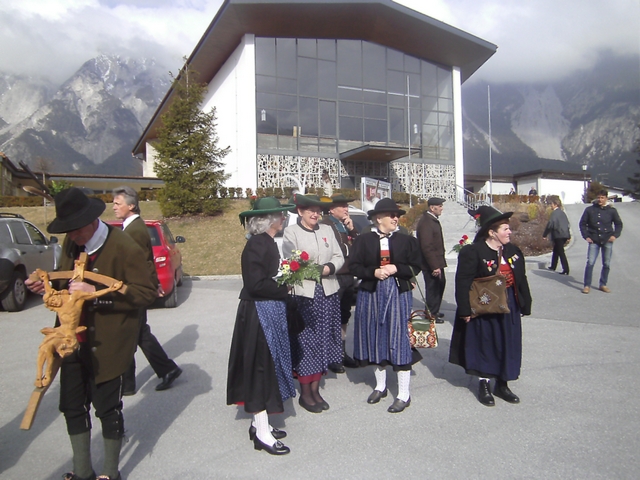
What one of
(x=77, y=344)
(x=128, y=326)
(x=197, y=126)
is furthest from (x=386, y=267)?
(x=197, y=126)

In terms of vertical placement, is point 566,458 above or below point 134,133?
below

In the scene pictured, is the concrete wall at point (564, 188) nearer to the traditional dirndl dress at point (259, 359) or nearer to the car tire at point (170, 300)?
the car tire at point (170, 300)

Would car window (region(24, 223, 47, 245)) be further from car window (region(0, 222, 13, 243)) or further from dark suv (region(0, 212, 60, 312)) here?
car window (region(0, 222, 13, 243))

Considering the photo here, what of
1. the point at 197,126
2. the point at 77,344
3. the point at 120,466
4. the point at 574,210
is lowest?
the point at 120,466

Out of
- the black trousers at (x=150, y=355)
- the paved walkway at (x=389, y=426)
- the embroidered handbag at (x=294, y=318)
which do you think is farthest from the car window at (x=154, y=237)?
the embroidered handbag at (x=294, y=318)

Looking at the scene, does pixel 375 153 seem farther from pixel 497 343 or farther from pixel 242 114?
pixel 497 343

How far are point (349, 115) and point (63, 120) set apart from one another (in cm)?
18145

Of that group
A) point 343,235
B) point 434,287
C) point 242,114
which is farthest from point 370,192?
point 343,235

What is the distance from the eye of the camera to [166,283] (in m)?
8.20

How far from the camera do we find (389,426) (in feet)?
12.3

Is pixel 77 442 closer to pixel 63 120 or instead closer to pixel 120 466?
pixel 120 466

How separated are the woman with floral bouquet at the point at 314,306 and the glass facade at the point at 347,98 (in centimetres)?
2270

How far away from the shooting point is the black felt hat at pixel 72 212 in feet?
8.48

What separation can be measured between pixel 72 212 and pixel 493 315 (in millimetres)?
3554
